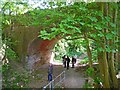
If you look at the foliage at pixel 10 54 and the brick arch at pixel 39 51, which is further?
the brick arch at pixel 39 51

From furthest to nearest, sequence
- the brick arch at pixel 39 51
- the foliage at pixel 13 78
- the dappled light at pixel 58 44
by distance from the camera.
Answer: the brick arch at pixel 39 51 → the foliage at pixel 13 78 → the dappled light at pixel 58 44

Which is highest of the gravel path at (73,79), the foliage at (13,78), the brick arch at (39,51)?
the brick arch at (39,51)

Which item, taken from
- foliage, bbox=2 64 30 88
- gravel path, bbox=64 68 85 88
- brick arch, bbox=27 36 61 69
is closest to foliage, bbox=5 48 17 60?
foliage, bbox=2 64 30 88

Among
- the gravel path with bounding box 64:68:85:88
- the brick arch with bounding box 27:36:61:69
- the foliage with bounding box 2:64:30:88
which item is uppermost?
the brick arch with bounding box 27:36:61:69

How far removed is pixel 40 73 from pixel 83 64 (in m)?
0.67

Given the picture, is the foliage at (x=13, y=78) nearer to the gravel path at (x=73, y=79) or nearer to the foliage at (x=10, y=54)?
the foliage at (x=10, y=54)

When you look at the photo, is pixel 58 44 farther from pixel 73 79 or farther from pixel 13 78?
pixel 13 78

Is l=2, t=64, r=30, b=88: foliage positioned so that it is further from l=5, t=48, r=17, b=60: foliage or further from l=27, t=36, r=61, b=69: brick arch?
l=27, t=36, r=61, b=69: brick arch

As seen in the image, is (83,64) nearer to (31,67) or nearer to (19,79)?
(31,67)

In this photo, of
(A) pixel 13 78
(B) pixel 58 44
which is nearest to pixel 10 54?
(A) pixel 13 78

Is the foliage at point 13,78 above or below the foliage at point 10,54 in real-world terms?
below

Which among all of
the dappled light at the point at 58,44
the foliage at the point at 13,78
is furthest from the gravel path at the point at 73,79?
the foliage at the point at 13,78

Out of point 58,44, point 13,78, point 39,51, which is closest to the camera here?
point 13,78

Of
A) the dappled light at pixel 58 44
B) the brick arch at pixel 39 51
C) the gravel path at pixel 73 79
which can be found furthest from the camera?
the brick arch at pixel 39 51
